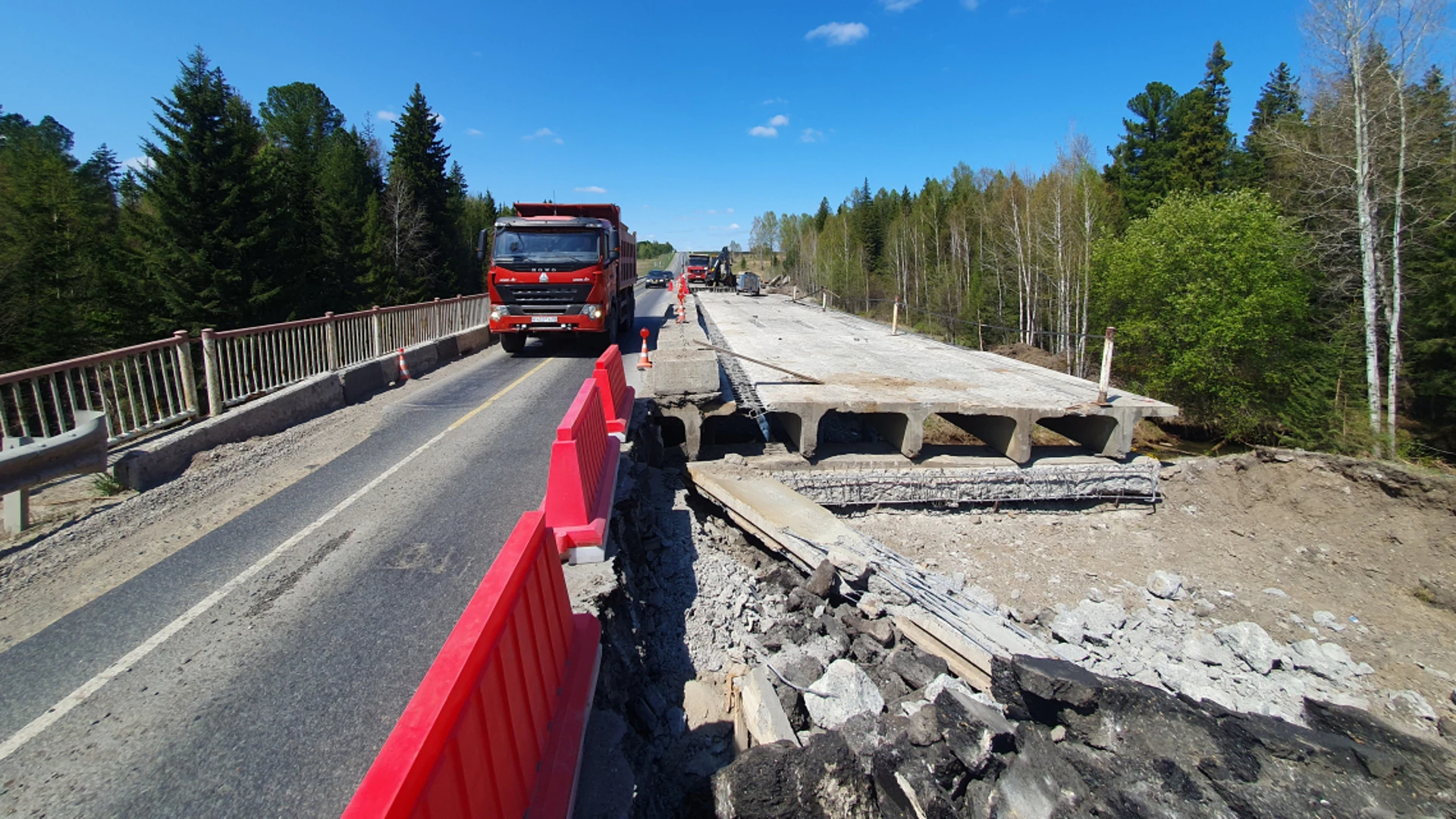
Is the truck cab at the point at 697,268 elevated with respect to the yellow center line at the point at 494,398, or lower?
elevated

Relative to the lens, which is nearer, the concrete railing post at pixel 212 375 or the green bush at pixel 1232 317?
the concrete railing post at pixel 212 375

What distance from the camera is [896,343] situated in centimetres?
1584

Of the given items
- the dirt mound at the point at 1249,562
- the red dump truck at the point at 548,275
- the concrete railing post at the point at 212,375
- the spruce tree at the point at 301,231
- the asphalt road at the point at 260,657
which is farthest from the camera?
the spruce tree at the point at 301,231

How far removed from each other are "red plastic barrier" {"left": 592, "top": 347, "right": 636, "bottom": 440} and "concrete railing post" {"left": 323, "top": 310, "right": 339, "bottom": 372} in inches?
210

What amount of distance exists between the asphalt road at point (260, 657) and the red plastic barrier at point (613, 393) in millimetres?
1331

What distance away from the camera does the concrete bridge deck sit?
949 centimetres

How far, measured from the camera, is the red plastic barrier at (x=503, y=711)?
5.39ft

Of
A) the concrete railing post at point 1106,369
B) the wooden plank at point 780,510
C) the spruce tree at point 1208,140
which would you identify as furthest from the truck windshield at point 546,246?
the spruce tree at point 1208,140

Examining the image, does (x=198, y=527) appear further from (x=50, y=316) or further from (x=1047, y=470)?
(x=50, y=316)

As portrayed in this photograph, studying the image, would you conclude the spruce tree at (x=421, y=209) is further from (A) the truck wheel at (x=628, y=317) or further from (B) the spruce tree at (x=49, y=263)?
(A) the truck wheel at (x=628, y=317)

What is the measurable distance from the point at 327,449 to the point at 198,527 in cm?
236

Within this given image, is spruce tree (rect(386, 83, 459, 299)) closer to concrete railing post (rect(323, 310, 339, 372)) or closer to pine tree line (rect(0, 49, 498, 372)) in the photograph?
pine tree line (rect(0, 49, 498, 372))

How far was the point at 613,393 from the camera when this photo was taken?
7.98m

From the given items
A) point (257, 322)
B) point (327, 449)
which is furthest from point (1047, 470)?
point (257, 322)
